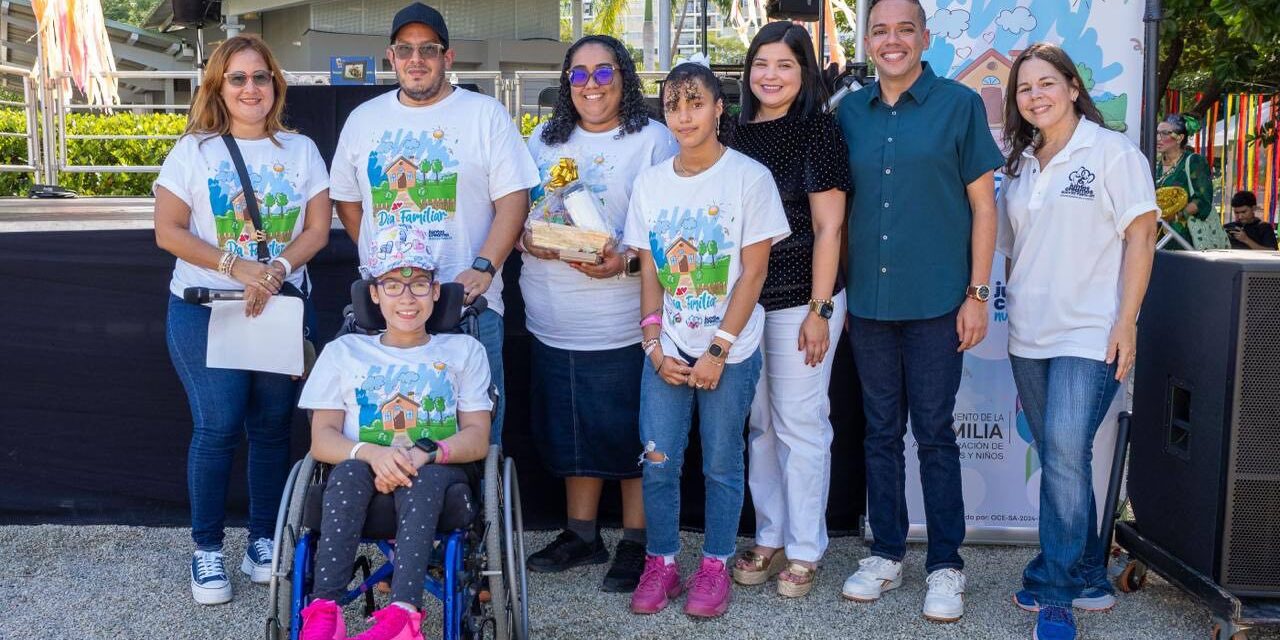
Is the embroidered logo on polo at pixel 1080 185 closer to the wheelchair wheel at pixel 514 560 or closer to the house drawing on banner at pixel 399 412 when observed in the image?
the wheelchair wheel at pixel 514 560

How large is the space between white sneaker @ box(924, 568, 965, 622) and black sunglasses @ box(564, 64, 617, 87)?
1987 millimetres

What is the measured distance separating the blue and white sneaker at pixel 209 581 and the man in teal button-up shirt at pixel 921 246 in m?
2.31

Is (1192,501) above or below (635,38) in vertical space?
below

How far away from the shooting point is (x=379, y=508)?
3.10 m

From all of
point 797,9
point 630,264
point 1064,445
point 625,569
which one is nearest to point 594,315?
point 630,264

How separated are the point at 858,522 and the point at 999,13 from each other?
6.94 feet

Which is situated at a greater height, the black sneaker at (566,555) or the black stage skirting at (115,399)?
the black stage skirting at (115,399)

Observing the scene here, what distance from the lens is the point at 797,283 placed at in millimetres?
3723

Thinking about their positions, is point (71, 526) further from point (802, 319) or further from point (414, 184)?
point (802, 319)

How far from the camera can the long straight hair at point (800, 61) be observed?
3.58 metres

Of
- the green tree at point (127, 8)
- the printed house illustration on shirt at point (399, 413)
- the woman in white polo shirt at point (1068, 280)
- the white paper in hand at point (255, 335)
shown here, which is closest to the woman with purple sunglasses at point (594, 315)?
the printed house illustration on shirt at point (399, 413)

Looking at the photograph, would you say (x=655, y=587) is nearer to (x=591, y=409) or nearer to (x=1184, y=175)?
(x=591, y=409)

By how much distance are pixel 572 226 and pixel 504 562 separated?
1054 mm

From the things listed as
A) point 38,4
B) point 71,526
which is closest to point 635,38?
point 38,4
